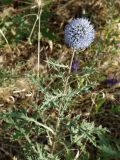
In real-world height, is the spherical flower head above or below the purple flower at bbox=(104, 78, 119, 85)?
above

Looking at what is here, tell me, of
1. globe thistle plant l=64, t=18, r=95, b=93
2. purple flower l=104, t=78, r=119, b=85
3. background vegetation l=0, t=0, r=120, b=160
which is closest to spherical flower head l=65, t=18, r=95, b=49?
globe thistle plant l=64, t=18, r=95, b=93

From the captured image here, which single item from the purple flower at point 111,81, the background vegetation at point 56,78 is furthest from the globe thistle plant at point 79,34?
the purple flower at point 111,81

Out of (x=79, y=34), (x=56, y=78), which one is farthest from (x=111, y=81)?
(x=79, y=34)

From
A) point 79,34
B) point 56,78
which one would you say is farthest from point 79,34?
point 56,78

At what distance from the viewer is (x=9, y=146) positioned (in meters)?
2.52

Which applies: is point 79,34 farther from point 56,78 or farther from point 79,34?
point 56,78

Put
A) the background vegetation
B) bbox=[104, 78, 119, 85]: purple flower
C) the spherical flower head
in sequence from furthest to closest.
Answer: bbox=[104, 78, 119, 85]: purple flower, the background vegetation, the spherical flower head

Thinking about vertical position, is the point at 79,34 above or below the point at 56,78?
above

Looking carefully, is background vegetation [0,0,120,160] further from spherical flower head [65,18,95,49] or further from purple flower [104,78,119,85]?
spherical flower head [65,18,95,49]

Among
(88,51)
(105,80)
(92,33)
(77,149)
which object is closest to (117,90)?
(105,80)

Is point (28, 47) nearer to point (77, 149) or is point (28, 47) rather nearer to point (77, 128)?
point (77, 149)

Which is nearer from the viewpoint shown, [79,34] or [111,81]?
[79,34]

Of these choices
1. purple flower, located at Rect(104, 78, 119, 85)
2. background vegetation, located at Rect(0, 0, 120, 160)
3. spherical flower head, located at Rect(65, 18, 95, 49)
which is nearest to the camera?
spherical flower head, located at Rect(65, 18, 95, 49)

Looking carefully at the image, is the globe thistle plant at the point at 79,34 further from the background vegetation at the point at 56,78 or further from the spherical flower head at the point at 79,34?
the background vegetation at the point at 56,78
